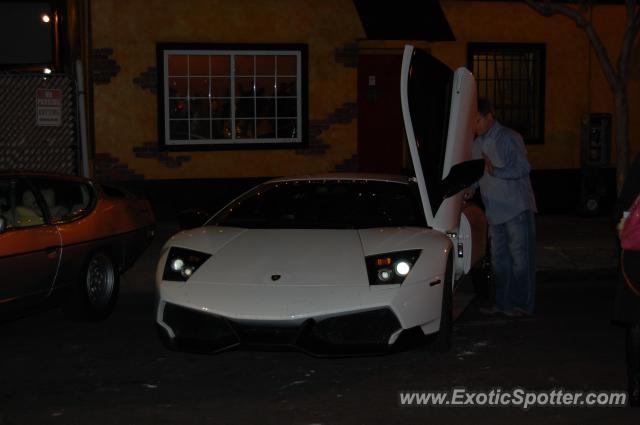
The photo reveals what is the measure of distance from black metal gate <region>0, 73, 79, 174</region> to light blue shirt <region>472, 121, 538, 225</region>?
296 inches

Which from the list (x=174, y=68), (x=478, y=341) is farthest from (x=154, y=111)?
(x=478, y=341)

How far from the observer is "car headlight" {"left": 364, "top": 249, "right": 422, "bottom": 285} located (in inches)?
281

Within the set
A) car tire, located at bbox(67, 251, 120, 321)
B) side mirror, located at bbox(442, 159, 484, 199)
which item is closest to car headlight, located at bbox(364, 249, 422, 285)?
side mirror, located at bbox(442, 159, 484, 199)

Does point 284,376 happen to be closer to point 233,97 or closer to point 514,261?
point 514,261

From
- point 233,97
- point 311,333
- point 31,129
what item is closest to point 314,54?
point 233,97

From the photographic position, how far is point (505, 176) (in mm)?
8969

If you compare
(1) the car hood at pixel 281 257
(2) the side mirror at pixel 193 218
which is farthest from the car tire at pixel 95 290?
(1) the car hood at pixel 281 257

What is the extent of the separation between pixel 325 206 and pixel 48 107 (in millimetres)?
7195

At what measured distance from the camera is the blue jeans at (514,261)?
29.8 ft

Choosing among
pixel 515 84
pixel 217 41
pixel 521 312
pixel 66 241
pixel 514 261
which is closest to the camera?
pixel 66 241

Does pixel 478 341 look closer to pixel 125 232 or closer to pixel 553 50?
pixel 125 232

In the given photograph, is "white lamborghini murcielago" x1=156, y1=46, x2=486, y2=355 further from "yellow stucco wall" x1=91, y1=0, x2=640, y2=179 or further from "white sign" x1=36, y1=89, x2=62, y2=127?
"yellow stucco wall" x1=91, y1=0, x2=640, y2=179

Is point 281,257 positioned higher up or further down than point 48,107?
further down

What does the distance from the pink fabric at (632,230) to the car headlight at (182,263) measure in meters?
2.84
